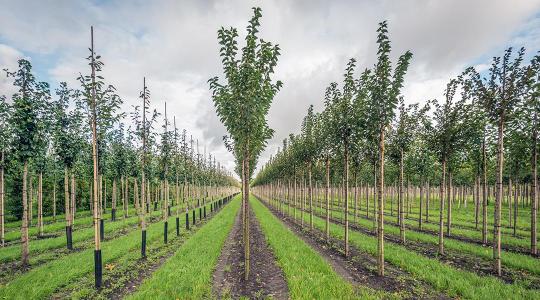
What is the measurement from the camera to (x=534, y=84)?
35.0ft

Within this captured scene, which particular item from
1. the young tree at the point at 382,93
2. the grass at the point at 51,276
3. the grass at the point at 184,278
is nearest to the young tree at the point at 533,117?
the young tree at the point at 382,93

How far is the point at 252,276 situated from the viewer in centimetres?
1052

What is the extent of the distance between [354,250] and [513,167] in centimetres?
1413

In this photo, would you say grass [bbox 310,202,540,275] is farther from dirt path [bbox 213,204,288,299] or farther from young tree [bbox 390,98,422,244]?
dirt path [bbox 213,204,288,299]

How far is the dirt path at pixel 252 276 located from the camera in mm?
8734

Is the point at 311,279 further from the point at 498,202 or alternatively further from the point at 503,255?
the point at 503,255

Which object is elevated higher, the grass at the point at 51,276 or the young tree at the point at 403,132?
the young tree at the point at 403,132

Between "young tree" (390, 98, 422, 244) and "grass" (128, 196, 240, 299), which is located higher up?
"young tree" (390, 98, 422, 244)

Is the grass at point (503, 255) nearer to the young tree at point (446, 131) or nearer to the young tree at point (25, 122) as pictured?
the young tree at point (446, 131)

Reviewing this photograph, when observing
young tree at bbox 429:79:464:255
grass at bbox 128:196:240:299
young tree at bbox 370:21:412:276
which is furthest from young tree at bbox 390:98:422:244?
grass at bbox 128:196:240:299

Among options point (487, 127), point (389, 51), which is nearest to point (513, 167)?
point (487, 127)

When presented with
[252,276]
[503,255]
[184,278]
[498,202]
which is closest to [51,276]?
[184,278]

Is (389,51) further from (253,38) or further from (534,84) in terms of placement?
(534,84)

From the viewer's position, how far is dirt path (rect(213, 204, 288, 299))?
28.7 feet
